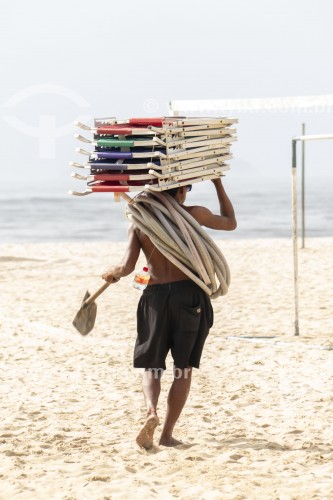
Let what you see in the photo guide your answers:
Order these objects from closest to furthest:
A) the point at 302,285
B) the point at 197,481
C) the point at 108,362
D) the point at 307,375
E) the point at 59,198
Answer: the point at 197,481
the point at 307,375
the point at 108,362
the point at 302,285
the point at 59,198

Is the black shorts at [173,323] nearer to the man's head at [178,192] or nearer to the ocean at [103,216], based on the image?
the man's head at [178,192]

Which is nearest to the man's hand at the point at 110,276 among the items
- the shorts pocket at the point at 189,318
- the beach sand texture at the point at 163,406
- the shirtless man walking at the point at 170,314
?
the shirtless man walking at the point at 170,314

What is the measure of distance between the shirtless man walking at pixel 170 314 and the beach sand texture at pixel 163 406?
1.11ft

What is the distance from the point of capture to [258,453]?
4934 mm

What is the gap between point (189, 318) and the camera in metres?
4.88

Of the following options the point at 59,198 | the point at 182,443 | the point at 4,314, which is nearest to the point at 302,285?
the point at 4,314

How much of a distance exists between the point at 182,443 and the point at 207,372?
1916mm

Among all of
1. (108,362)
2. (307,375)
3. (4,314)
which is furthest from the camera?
(4,314)

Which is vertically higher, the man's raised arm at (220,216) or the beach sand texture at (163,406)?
the man's raised arm at (220,216)

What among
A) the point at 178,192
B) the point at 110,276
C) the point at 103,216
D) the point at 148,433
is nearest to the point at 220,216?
the point at 178,192

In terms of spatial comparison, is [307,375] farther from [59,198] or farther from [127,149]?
[59,198]

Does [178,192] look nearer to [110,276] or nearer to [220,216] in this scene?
[220,216]

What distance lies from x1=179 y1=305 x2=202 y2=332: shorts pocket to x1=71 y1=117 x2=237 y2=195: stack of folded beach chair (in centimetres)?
65

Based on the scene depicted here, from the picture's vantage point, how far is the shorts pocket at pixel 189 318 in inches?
192
